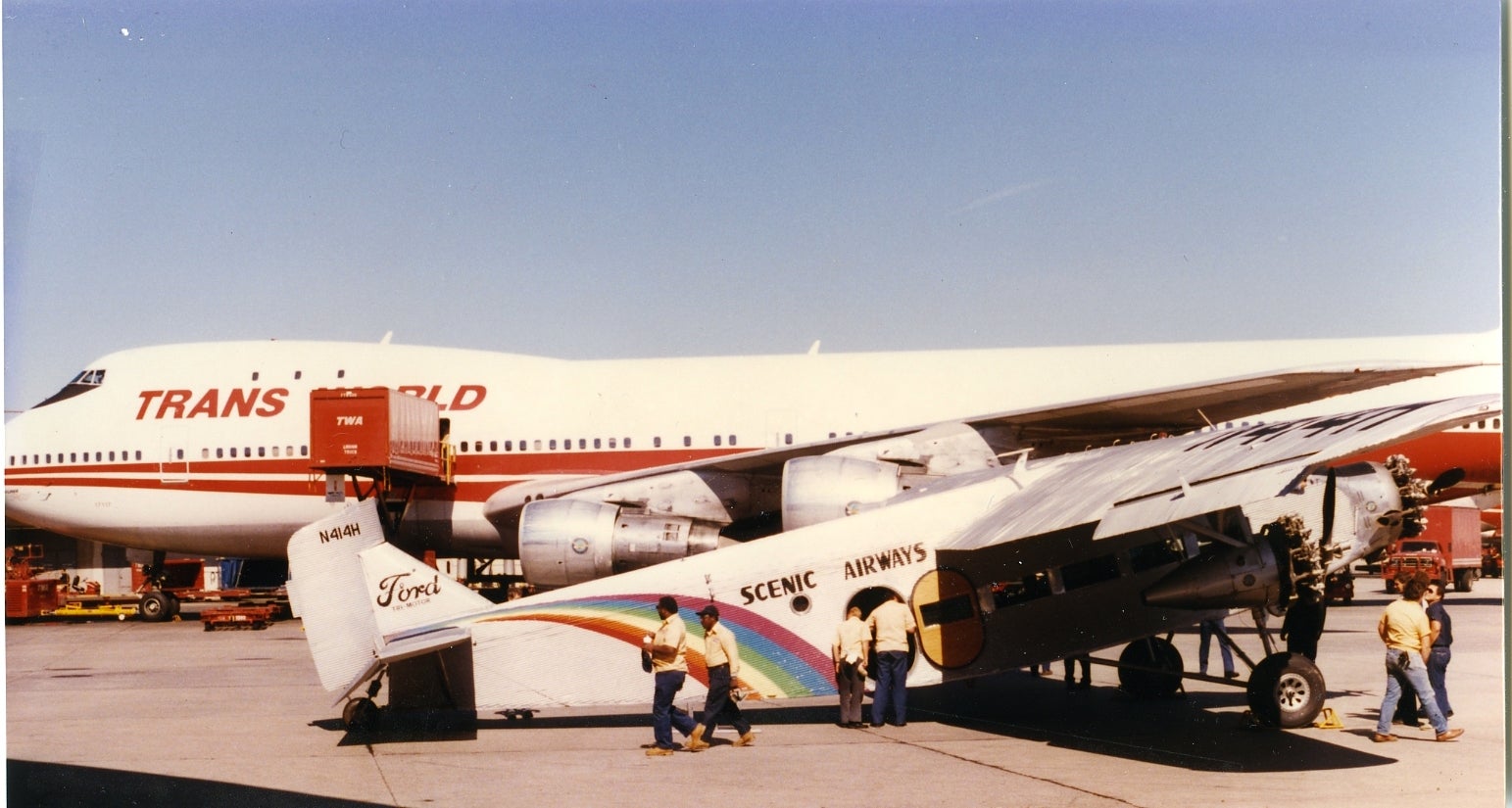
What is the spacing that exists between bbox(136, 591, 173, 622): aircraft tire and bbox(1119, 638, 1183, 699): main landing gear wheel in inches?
880

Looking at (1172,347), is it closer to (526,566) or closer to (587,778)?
(526,566)

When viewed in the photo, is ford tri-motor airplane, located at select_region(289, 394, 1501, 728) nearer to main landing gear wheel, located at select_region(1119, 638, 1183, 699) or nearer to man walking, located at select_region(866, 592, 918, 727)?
man walking, located at select_region(866, 592, 918, 727)

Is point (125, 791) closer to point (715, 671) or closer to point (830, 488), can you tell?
point (715, 671)

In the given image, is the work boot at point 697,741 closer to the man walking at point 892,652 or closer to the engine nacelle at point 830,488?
the man walking at point 892,652

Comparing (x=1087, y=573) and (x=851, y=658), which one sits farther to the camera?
(x=1087, y=573)

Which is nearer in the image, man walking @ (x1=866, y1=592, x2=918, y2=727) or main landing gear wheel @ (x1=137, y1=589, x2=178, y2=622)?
man walking @ (x1=866, y1=592, x2=918, y2=727)

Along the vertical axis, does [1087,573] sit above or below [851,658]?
above

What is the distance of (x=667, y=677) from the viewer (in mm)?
11500

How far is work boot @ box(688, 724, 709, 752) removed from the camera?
38.0ft

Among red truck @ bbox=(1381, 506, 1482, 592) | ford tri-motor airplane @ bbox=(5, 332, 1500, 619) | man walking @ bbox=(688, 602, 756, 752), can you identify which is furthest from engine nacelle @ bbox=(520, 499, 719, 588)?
red truck @ bbox=(1381, 506, 1482, 592)

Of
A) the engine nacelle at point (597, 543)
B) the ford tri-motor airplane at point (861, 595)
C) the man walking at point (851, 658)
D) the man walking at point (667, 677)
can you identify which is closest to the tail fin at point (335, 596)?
the ford tri-motor airplane at point (861, 595)

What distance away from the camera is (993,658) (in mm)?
12477

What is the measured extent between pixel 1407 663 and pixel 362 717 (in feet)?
33.4

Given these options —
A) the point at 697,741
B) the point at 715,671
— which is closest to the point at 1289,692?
the point at 715,671
